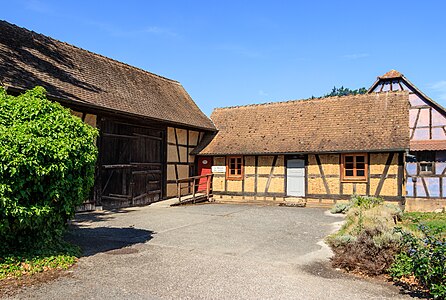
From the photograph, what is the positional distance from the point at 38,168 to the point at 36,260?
1488 millimetres

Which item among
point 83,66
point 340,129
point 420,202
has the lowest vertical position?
point 420,202

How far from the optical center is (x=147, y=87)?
17203mm

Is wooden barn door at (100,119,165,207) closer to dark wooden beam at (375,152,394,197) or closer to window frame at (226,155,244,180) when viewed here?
window frame at (226,155,244,180)

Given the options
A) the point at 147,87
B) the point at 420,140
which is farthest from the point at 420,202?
the point at 147,87

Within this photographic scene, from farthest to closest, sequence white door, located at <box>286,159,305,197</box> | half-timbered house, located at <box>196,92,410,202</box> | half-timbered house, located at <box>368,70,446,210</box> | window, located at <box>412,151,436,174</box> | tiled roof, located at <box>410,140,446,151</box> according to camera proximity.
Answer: window, located at <box>412,151,436,174</box> → half-timbered house, located at <box>368,70,446,210</box> → tiled roof, located at <box>410,140,446,151</box> → white door, located at <box>286,159,305,197</box> → half-timbered house, located at <box>196,92,410,202</box>

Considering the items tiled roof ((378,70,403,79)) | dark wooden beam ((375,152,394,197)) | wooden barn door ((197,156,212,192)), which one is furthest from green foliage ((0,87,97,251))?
tiled roof ((378,70,403,79))

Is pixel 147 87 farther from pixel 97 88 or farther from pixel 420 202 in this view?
pixel 420 202

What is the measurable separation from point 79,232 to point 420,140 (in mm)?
18325

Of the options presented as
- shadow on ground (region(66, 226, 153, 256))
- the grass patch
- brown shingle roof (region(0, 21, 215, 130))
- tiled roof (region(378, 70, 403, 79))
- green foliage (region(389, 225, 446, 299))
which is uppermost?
tiled roof (region(378, 70, 403, 79))

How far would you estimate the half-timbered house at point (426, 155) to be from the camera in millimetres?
19188

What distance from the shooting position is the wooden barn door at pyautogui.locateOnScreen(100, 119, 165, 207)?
43.3 feet

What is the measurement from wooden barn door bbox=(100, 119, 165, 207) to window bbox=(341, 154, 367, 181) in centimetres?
790

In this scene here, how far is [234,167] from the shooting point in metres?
17.8

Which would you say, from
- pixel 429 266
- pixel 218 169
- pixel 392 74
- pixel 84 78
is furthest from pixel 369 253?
pixel 392 74
